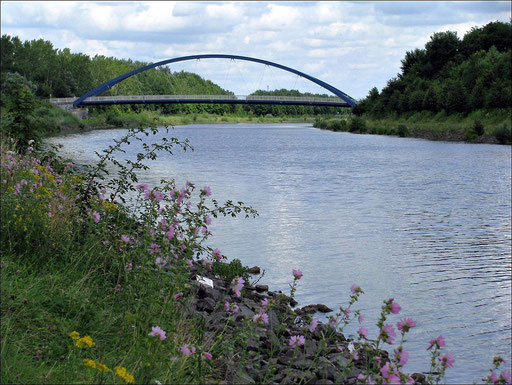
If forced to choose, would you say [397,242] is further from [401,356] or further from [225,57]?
[225,57]

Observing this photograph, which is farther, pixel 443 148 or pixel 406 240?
pixel 443 148

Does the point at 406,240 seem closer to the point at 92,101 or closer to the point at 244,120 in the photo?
the point at 92,101

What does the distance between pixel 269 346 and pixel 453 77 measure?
65.4 meters

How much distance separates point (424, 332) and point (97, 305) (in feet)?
13.5

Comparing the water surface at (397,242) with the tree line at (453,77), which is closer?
the water surface at (397,242)

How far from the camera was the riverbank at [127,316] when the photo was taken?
160 inches

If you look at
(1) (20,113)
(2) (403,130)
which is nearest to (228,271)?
(1) (20,113)

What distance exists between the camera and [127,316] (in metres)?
4.21

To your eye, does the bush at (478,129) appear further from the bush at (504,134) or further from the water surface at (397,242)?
the water surface at (397,242)

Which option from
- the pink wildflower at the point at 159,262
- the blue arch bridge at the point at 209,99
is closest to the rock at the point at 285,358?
the pink wildflower at the point at 159,262

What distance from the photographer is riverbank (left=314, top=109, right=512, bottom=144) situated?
162 ft

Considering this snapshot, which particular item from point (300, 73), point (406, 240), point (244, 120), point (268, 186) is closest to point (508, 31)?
point (300, 73)

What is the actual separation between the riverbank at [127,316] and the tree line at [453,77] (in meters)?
49.8

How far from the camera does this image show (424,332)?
7.62 metres
